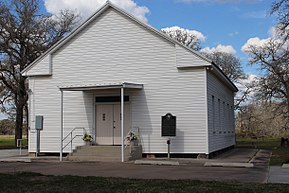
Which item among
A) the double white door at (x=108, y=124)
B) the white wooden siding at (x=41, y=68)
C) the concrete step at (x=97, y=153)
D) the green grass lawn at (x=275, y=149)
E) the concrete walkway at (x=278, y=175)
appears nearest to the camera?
the concrete walkway at (x=278, y=175)

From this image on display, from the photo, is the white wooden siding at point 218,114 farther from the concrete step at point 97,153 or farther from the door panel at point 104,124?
the door panel at point 104,124

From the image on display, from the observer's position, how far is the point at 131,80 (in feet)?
68.9

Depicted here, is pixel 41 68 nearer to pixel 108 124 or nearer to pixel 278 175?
pixel 108 124

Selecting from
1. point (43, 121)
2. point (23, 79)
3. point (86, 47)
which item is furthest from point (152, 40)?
point (23, 79)

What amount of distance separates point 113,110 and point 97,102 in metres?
0.99

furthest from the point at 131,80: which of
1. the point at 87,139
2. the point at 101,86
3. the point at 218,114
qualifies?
the point at 218,114

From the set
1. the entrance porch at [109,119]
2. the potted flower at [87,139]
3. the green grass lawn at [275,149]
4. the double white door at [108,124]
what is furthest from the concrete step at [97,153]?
the green grass lawn at [275,149]

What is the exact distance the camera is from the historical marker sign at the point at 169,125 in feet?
62.4

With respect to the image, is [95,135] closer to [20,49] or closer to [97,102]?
[97,102]

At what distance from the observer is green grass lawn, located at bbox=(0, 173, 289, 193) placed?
966 cm

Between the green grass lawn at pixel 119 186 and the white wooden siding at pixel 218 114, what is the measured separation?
9.38 m

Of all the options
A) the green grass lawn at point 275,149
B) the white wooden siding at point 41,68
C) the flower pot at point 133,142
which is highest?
the white wooden siding at point 41,68

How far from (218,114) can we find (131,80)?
6.34 meters

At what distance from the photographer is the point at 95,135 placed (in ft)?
71.3
